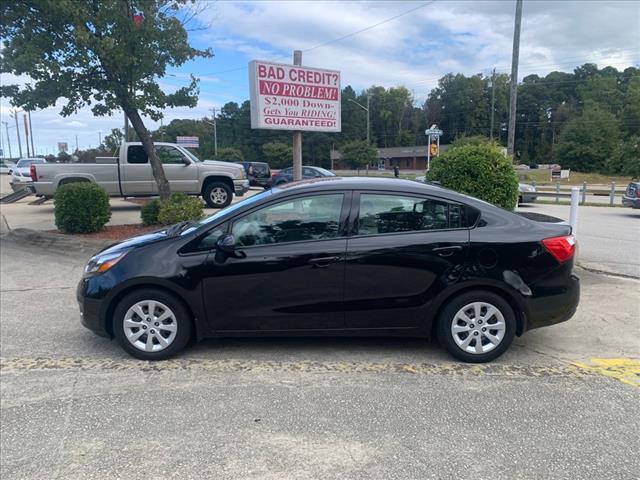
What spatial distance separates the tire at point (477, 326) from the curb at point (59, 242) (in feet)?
22.0

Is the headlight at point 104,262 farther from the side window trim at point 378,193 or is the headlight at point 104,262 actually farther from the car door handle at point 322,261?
the side window trim at point 378,193

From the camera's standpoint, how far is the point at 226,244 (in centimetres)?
396

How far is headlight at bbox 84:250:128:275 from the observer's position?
412cm

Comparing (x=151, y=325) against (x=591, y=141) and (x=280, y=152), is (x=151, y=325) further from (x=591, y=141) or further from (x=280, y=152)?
(x=591, y=141)

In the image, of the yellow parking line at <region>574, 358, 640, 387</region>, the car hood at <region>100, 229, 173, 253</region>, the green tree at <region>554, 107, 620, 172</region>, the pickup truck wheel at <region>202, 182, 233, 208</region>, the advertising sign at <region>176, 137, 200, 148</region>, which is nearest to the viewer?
the yellow parking line at <region>574, 358, 640, 387</region>

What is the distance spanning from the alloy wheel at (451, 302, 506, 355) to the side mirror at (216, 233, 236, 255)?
1.96 m

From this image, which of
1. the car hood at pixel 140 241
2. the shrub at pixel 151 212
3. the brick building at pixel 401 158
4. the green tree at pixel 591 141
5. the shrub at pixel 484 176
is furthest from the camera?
the brick building at pixel 401 158

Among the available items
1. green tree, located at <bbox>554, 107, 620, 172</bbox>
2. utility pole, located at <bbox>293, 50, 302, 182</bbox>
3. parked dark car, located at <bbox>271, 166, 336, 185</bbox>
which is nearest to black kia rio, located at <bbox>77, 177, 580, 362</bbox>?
utility pole, located at <bbox>293, 50, 302, 182</bbox>

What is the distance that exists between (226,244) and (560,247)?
2.82 metres

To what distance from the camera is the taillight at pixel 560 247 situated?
405 centimetres

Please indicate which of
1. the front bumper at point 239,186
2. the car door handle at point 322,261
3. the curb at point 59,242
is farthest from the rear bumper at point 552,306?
the front bumper at point 239,186

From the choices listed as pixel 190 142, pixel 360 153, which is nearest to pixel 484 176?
pixel 190 142

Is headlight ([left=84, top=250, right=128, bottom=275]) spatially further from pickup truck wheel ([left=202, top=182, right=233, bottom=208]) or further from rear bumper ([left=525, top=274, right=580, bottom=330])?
pickup truck wheel ([left=202, top=182, right=233, bottom=208])

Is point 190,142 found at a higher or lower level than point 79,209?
higher
